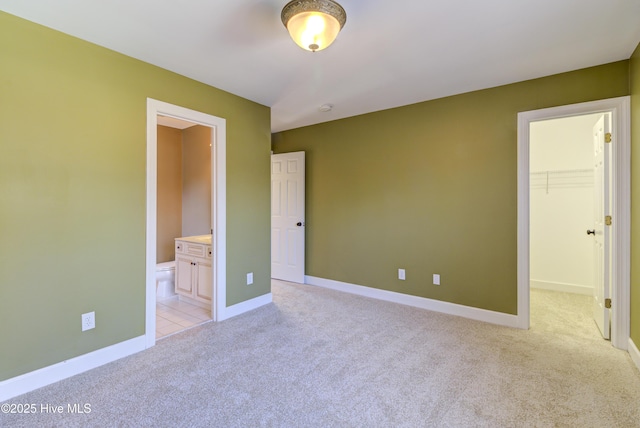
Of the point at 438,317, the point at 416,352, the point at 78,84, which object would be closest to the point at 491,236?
the point at 438,317

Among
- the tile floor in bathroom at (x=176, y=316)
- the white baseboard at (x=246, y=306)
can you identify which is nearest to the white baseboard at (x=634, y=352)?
the white baseboard at (x=246, y=306)

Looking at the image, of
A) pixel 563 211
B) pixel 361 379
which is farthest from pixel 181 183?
pixel 563 211

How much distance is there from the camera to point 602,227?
2715 mm

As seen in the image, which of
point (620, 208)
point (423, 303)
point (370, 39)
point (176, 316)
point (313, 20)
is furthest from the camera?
point (423, 303)

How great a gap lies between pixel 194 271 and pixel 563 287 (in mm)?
5034

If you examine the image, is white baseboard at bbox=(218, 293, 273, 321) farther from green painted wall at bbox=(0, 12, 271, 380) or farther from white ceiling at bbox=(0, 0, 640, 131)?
white ceiling at bbox=(0, 0, 640, 131)

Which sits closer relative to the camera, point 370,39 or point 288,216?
point 370,39

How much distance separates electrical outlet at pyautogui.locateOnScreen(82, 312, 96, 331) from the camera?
2.18 metres

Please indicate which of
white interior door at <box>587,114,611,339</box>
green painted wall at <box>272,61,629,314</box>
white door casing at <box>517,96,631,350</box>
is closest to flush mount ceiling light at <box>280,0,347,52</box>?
green painted wall at <box>272,61,629,314</box>

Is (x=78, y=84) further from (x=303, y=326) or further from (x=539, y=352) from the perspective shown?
(x=539, y=352)

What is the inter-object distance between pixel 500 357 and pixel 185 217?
4.75 meters

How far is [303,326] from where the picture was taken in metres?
2.95

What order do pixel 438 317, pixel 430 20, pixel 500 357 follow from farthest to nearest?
1. pixel 438 317
2. pixel 500 357
3. pixel 430 20

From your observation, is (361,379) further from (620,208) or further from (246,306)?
(620,208)
